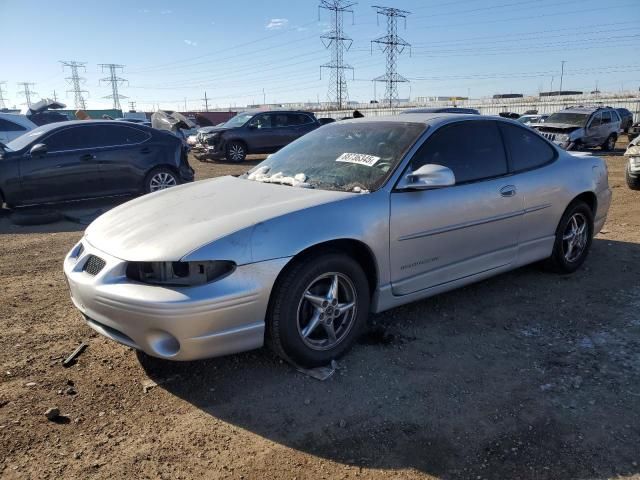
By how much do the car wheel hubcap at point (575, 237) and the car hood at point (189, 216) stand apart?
272 cm

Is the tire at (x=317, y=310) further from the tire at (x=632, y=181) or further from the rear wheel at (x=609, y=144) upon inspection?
the rear wheel at (x=609, y=144)

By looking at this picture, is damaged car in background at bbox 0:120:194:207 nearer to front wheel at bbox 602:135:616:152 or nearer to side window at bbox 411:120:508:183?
side window at bbox 411:120:508:183

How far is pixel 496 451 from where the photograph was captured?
2.47m

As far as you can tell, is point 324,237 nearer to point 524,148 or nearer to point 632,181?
point 524,148

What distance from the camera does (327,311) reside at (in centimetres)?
316

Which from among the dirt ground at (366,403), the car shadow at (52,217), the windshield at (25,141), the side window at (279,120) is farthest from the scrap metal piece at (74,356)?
the side window at (279,120)

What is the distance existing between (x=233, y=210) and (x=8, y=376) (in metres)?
1.73

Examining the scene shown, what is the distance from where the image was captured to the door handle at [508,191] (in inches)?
161

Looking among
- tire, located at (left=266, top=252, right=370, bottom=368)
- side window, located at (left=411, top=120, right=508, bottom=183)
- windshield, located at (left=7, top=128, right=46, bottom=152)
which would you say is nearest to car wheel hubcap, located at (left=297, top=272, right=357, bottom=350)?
tire, located at (left=266, top=252, right=370, bottom=368)

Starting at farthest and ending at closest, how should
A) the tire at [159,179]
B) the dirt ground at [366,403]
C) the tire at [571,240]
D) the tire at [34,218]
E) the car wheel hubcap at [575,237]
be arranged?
the tire at [159,179]
the tire at [34,218]
the car wheel hubcap at [575,237]
the tire at [571,240]
the dirt ground at [366,403]

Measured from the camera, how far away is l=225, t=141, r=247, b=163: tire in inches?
666

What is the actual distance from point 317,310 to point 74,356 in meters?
1.66

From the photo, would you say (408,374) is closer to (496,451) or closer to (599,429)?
(496,451)

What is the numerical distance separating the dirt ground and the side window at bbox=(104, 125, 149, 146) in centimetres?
499
